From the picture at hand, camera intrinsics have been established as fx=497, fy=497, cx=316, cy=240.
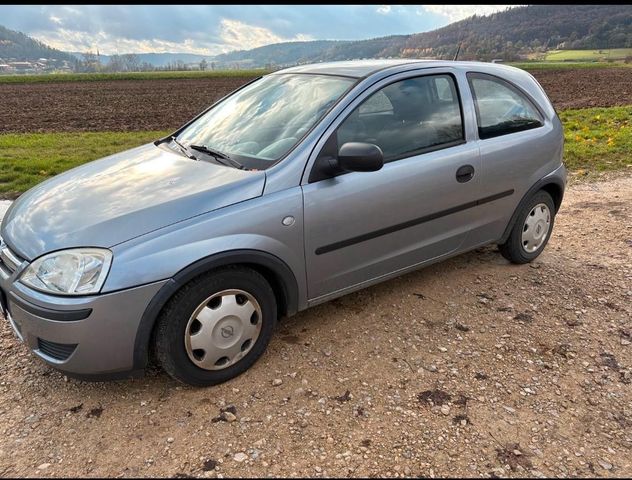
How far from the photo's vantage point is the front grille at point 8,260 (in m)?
2.54

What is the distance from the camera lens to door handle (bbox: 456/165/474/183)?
3455 mm

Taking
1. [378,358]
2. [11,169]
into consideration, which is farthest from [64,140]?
[378,358]

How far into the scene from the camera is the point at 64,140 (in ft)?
34.6

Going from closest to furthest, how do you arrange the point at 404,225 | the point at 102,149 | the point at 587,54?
the point at 404,225 → the point at 102,149 → the point at 587,54

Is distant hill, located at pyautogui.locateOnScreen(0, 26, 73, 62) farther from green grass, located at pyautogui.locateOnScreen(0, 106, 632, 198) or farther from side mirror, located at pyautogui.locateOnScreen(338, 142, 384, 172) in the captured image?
side mirror, located at pyautogui.locateOnScreen(338, 142, 384, 172)

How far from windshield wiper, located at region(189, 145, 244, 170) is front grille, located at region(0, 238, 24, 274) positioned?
1221 millimetres

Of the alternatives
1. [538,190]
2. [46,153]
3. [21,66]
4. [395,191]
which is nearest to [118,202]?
[395,191]

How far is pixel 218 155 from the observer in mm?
3141

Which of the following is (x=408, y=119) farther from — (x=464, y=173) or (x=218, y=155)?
(x=218, y=155)

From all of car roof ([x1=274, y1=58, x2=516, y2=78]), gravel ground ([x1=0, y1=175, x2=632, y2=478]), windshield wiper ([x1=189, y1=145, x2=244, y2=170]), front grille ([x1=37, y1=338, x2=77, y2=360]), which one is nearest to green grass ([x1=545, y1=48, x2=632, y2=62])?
car roof ([x1=274, y1=58, x2=516, y2=78])

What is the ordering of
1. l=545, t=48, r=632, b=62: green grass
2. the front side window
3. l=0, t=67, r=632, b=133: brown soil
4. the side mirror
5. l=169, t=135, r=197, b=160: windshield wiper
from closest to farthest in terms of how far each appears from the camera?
the side mirror, the front side window, l=169, t=135, r=197, b=160: windshield wiper, l=0, t=67, r=632, b=133: brown soil, l=545, t=48, r=632, b=62: green grass

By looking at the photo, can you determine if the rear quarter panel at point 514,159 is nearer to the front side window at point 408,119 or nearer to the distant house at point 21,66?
the front side window at point 408,119

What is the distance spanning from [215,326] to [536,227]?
117 inches

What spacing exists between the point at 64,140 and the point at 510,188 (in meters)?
9.71
